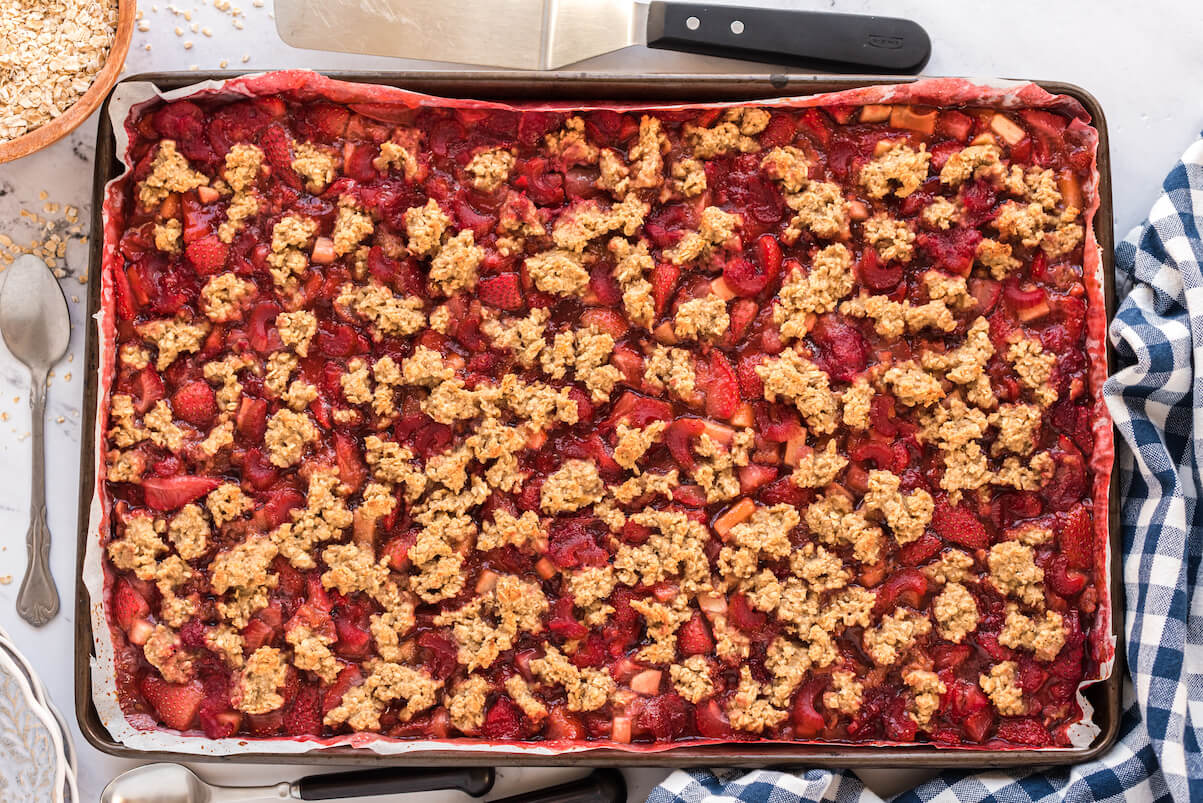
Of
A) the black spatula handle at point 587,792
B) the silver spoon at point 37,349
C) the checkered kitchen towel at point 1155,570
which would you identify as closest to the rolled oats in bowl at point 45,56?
the silver spoon at point 37,349

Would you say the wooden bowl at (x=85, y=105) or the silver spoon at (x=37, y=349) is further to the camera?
the silver spoon at (x=37, y=349)

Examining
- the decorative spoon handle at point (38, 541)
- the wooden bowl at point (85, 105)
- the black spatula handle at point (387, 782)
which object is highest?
the wooden bowl at point (85, 105)

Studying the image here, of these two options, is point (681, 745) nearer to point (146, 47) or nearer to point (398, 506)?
point (398, 506)

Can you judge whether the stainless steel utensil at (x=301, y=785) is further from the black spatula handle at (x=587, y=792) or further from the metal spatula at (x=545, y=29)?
the metal spatula at (x=545, y=29)

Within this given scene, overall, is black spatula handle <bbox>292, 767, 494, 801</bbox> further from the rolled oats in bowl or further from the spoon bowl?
the rolled oats in bowl

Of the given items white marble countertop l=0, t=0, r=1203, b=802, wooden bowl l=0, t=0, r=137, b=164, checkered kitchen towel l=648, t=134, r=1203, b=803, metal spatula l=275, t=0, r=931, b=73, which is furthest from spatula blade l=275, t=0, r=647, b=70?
checkered kitchen towel l=648, t=134, r=1203, b=803

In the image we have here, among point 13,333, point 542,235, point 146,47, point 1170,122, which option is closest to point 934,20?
point 1170,122
